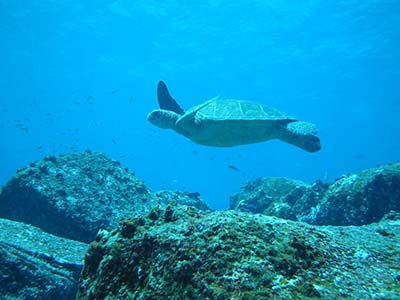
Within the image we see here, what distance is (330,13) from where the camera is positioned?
37.2 m

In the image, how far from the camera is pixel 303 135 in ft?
34.7

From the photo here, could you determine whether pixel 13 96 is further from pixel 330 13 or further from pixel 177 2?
pixel 330 13

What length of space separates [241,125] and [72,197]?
18.1 ft

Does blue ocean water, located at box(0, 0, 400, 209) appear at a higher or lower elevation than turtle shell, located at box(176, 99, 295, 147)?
higher

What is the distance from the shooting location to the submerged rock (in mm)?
8297

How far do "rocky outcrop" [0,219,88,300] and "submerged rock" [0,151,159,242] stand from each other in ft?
4.98

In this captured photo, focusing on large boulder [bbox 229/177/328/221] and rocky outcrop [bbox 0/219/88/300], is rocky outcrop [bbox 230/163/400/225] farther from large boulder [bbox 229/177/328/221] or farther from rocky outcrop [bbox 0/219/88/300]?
rocky outcrop [bbox 0/219/88/300]

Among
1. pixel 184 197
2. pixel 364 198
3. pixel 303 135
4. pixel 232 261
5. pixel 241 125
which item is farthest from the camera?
pixel 184 197

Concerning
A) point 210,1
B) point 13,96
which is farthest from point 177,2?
point 13,96

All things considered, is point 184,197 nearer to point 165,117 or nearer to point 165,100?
point 165,117

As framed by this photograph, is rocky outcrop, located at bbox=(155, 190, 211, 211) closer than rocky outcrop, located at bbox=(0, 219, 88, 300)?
No

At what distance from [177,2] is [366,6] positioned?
21.5 meters

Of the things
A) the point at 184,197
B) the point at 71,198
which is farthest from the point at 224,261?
the point at 184,197

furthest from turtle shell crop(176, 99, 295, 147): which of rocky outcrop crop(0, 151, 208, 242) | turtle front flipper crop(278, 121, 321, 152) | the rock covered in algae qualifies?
the rock covered in algae
